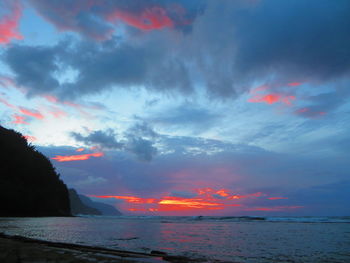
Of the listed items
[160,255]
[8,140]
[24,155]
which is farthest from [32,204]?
[160,255]

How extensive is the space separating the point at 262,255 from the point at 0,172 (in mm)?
112974

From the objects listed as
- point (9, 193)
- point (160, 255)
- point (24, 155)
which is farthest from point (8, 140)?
point (160, 255)

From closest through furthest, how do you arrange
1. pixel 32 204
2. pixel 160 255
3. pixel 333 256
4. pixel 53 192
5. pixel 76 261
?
1. pixel 76 261
2. pixel 160 255
3. pixel 333 256
4. pixel 32 204
5. pixel 53 192

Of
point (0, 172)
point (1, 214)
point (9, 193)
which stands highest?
point (0, 172)

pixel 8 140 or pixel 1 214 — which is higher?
pixel 8 140

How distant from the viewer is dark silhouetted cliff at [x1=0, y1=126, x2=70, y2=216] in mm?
102000

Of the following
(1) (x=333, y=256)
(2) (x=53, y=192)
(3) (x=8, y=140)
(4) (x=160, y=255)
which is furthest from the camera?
(2) (x=53, y=192)

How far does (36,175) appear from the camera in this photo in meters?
122

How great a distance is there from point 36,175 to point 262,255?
123 meters

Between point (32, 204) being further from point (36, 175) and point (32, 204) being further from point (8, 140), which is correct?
point (8, 140)

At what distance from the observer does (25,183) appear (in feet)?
374

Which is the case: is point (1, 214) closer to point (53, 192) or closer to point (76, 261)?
point (53, 192)

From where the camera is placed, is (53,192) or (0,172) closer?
(0,172)

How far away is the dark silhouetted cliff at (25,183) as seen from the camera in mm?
102000
